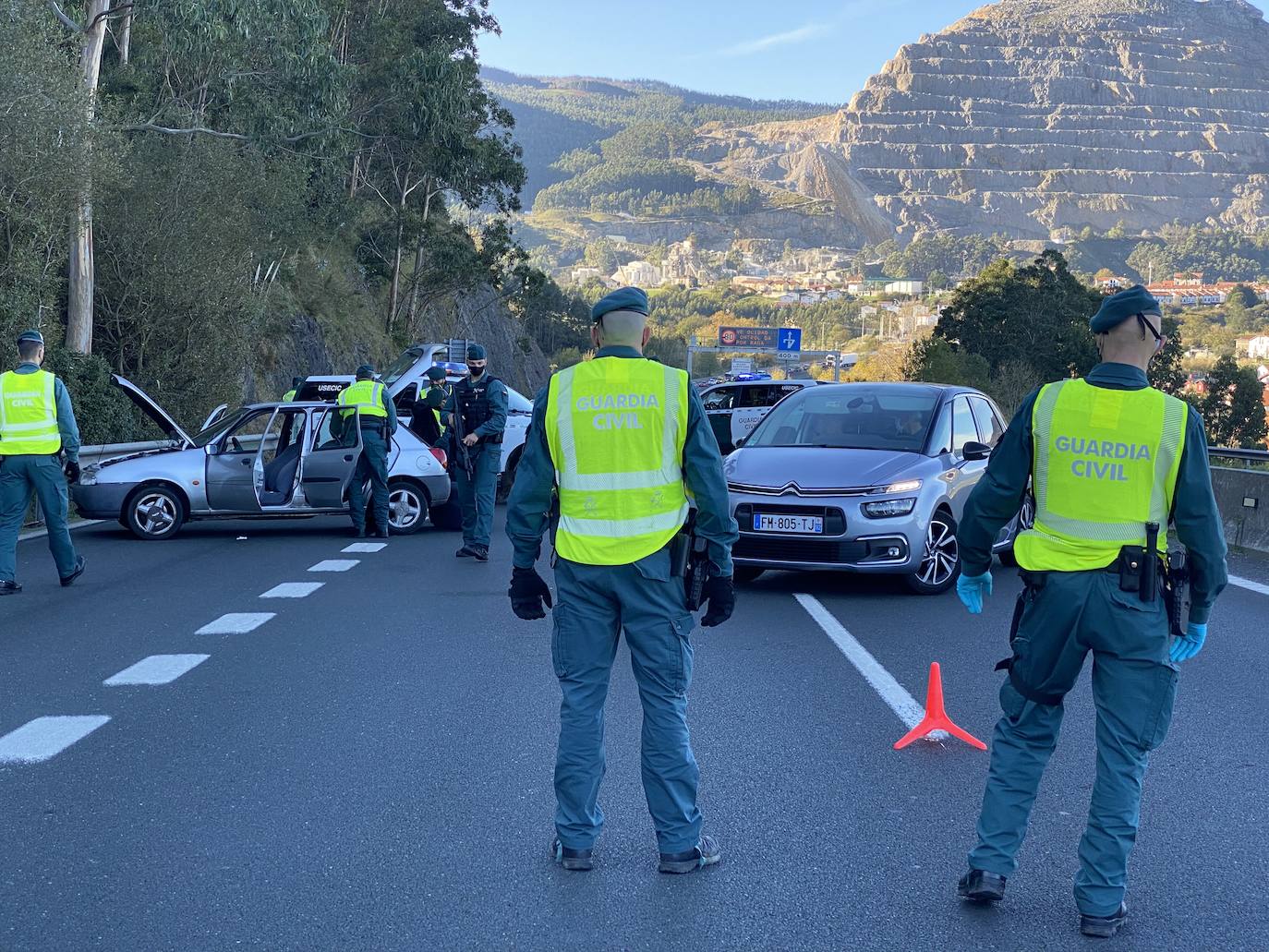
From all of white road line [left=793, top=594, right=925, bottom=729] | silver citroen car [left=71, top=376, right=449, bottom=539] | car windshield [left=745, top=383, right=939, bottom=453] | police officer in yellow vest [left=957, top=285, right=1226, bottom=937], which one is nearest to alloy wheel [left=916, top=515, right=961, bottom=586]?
car windshield [left=745, top=383, right=939, bottom=453]

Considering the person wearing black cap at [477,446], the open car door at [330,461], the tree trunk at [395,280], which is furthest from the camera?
the tree trunk at [395,280]

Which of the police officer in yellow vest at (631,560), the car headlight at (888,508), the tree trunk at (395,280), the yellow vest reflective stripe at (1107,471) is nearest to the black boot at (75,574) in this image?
the car headlight at (888,508)

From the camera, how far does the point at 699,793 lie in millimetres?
5711

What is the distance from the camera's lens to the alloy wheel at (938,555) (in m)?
11.3

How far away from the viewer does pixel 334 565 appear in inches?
530

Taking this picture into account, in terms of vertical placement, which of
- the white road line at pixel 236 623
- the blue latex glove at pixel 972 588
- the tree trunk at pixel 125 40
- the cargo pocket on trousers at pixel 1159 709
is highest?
the tree trunk at pixel 125 40

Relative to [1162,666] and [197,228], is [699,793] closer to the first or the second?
[1162,666]

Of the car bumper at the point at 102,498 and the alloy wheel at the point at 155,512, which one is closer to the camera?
the car bumper at the point at 102,498

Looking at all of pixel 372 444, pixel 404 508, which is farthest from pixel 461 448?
pixel 404 508

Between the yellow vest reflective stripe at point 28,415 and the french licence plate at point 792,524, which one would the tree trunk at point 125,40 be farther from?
the french licence plate at point 792,524

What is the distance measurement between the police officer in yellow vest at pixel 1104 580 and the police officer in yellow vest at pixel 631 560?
35.6 inches

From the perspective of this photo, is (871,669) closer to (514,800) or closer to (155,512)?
(514,800)

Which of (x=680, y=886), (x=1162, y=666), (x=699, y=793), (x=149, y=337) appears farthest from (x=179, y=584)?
(x=149, y=337)

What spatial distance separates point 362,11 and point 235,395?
26017 millimetres
